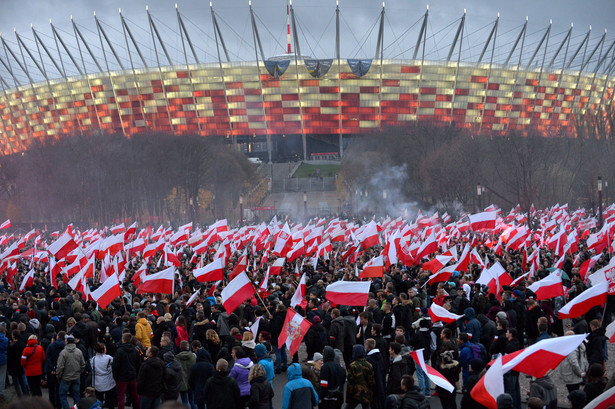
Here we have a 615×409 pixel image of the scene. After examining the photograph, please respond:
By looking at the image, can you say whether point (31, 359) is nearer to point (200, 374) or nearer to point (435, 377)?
point (200, 374)

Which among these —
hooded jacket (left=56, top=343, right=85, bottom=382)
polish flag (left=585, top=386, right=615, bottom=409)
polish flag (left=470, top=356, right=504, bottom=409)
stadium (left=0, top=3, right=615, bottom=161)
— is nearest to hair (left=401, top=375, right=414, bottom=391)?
polish flag (left=470, top=356, right=504, bottom=409)

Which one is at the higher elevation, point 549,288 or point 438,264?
point 549,288

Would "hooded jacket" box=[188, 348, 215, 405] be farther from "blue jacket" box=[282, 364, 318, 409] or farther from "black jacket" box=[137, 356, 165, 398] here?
"blue jacket" box=[282, 364, 318, 409]

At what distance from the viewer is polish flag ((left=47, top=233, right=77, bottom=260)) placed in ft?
76.7

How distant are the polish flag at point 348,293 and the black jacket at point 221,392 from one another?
14.5ft

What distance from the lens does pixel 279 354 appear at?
14586mm

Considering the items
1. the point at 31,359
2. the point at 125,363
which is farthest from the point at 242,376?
the point at 31,359

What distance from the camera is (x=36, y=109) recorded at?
14000cm

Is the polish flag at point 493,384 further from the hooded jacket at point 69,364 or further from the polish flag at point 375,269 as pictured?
the polish flag at point 375,269

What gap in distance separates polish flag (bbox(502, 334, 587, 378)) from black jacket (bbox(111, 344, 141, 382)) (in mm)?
6204

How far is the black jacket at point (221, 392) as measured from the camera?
372 inches

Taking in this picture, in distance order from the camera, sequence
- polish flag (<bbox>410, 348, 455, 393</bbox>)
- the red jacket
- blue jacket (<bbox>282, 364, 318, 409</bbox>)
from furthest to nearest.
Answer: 1. the red jacket
2. blue jacket (<bbox>282, 364, 318, 409</bbox>)
3. polish flag (<bbox>410, 348, 455, 393</bbox>)

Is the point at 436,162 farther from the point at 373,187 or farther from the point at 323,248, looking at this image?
the point at 323,248

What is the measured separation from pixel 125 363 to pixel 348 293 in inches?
180
